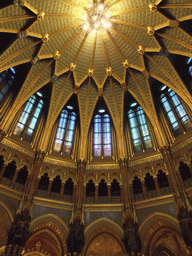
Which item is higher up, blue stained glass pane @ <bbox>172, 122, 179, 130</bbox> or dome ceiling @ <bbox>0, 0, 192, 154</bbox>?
dome ceiling @ <bbox>0, 0, 192, 154</bbox>

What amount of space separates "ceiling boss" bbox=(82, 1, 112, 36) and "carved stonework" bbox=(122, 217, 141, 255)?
56.7ft

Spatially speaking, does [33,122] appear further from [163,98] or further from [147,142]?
[163,98]

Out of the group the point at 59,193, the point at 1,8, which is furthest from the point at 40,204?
the point at 1,8

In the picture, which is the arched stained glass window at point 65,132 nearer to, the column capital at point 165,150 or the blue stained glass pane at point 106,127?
the blue stained glass pane at point 106,127

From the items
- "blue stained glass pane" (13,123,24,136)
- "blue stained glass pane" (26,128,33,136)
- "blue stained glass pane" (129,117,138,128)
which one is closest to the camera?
"blue stained glass pane" (13,123,24,136)

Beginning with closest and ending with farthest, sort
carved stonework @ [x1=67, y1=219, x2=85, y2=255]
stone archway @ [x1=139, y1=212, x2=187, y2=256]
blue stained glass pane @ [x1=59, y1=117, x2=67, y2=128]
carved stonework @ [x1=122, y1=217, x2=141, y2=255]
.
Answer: carved stonework @ [x1=122, y1=217, x2=141, y2=255], carved stonework @ [x1=67, y1=219, x2=85, y2=255], stone archway @ [x1=139, y1=212, x2=187, y2=256], blue stained glass pane @ [x1=59, y1=117, x2=67, y2=128]

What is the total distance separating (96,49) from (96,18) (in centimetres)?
316

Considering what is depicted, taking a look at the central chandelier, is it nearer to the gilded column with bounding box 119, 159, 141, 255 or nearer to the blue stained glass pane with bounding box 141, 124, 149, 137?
the blue stained glass pane with bounding box 141, 124, 149, 137

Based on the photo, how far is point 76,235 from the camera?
1477cm

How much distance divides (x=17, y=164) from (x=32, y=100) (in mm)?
7430

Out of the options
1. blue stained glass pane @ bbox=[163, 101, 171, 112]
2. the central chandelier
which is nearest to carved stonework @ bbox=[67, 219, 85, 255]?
blue stained glass pane @ bbox=[163, 101, 171, 112]

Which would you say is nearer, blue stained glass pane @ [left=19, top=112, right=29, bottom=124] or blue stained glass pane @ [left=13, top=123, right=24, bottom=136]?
blue stained glass pane @ [left=13, top=123, right=24, bottom=136]

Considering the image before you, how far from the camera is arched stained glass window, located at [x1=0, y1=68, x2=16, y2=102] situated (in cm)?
1921

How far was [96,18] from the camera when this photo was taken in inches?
781
